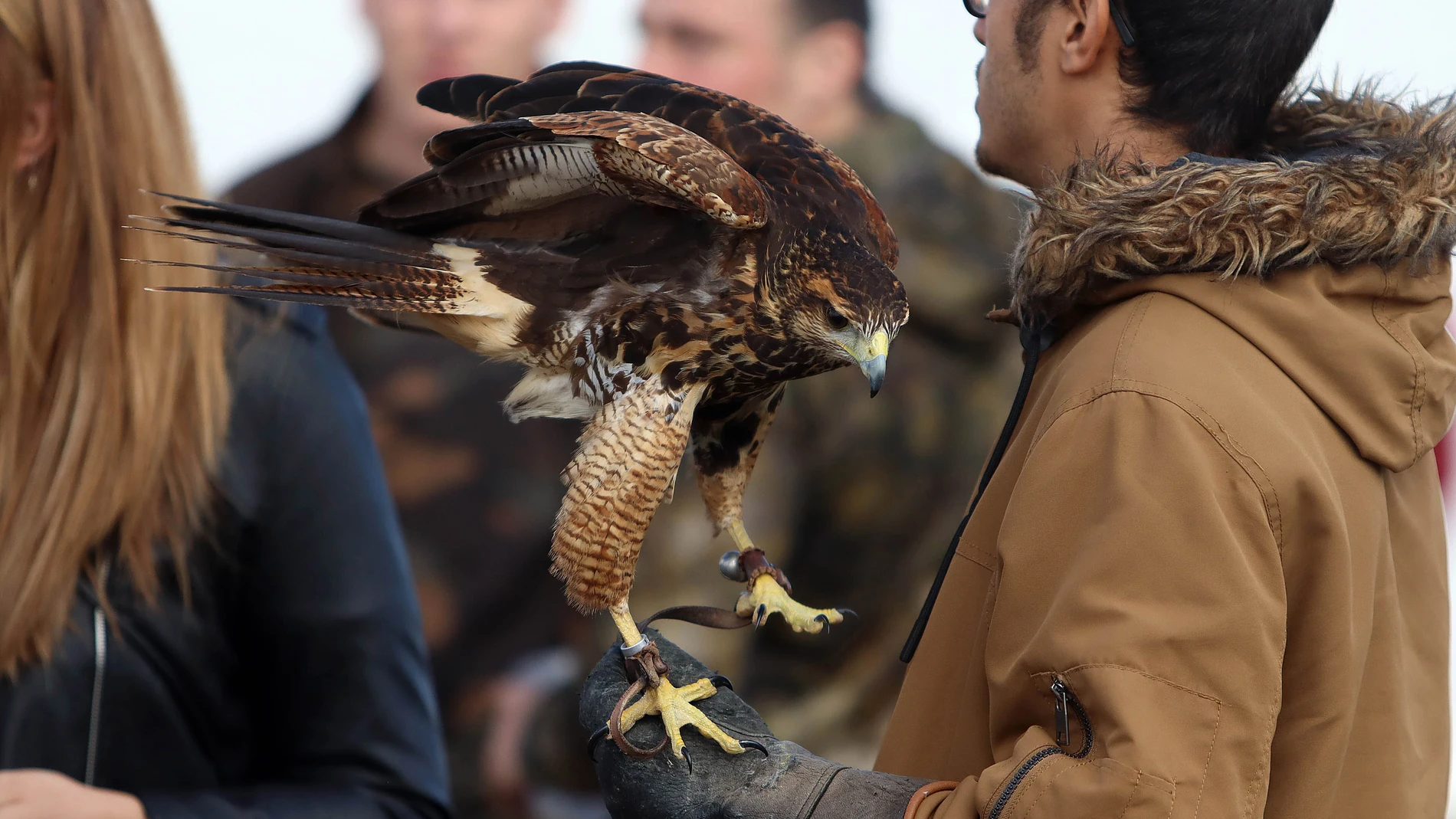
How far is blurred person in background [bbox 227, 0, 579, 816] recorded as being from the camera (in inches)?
124

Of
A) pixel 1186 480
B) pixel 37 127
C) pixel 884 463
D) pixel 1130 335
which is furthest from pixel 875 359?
pixel 884 463

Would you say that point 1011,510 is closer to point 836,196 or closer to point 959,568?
point 959,568

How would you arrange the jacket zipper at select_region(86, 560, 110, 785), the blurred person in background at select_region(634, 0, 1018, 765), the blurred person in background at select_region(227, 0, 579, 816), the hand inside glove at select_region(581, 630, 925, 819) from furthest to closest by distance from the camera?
the blurred person in background at select_region(634, 0, 1018, 765)
the blurred person in background at select_region(227, 0, 579, 816)
the jacket zipper at select_region(86, 560, 110, 785)
the hand inside glove at select_region(581, 630, 925, 819)

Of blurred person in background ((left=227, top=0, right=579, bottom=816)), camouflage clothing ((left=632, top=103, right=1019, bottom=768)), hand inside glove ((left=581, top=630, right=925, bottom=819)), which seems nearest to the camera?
hand inside glove ((left=581, top=630, right=925, bottom=819))

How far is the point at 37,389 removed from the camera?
1.69m

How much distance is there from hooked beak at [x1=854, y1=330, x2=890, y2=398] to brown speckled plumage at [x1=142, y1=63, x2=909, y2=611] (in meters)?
0.02

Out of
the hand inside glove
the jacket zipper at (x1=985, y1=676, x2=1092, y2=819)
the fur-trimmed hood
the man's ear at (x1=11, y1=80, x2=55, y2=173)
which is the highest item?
the fur-trimmed hood

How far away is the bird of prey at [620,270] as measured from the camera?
134 cm

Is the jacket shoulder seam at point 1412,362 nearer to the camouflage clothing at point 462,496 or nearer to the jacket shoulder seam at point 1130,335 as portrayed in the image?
the jacket shoulder seam at point 1130,335

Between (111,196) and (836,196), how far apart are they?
3.71 feet

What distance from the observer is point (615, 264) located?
4.68 ft

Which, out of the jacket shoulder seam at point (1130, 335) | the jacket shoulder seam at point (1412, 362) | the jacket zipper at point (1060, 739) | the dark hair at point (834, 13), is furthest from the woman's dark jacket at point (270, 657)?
the dark hair at point (834, 13)

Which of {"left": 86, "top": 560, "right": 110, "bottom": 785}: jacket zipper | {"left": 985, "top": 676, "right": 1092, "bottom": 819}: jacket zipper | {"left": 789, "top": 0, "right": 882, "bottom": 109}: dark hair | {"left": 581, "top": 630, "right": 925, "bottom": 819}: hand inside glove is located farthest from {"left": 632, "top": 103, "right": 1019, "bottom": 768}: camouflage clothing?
{"left": 985, "top": 676, "right": 1092, "bottom": 819}: jacket zipper

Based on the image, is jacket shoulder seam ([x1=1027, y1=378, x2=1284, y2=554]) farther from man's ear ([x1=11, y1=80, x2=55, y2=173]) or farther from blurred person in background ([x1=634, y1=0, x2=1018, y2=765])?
blurred person in background ([x1=634, y1=0, x2=1018, y2=765])
